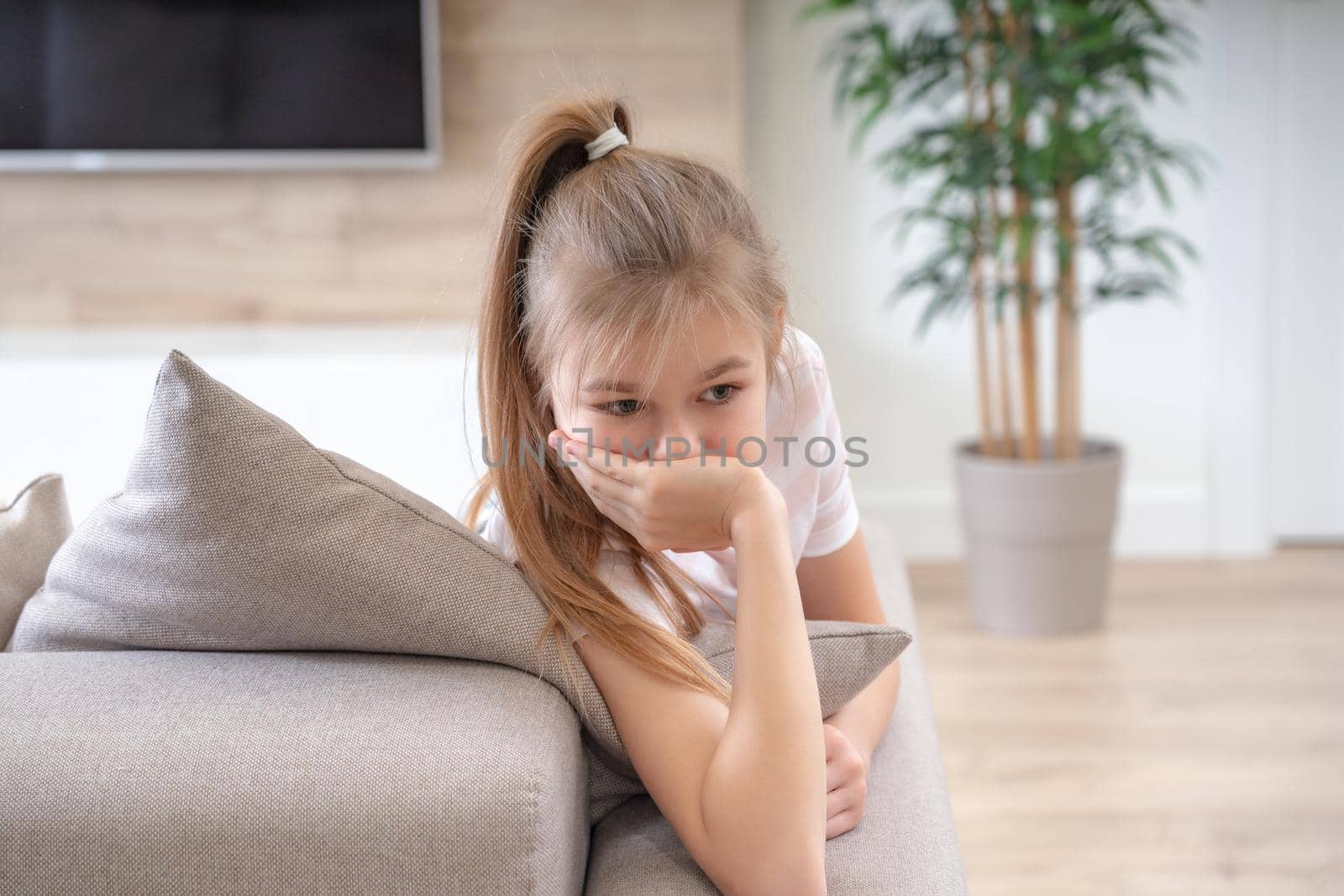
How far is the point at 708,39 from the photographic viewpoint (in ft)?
9.95

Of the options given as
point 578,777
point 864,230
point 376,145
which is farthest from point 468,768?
point 864,230

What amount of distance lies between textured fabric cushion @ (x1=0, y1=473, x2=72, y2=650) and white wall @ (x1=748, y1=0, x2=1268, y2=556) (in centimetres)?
236

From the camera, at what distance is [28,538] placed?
40.6 inches

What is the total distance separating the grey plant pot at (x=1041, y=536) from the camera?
8.81ft

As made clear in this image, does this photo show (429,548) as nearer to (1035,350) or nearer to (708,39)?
(1035,350)

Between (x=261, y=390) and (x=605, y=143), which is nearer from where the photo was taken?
(x=605, y=143)

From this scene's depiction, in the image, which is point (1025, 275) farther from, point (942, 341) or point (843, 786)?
point (843, 786)

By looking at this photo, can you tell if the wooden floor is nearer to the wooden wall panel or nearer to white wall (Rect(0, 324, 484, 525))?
white wall (Rect(0, 324, 484, 525))

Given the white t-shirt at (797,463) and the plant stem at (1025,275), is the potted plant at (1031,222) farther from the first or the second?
the white t-shirt at (797,463)

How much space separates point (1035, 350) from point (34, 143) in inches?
93.3

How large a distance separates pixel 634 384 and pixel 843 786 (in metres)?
0.32

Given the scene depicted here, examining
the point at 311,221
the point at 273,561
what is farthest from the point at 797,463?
the point at 311,221

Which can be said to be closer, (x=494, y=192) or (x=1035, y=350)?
(x=494, y=192)

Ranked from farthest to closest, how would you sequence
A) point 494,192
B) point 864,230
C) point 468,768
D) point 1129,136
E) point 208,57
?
point 864,230
point 208,57
point 1129,136
point 494,192
point 468,768
